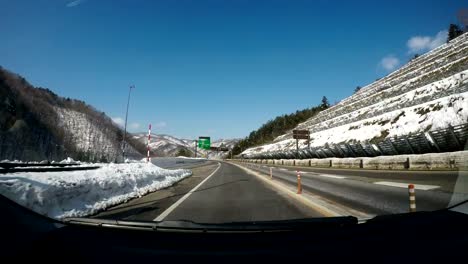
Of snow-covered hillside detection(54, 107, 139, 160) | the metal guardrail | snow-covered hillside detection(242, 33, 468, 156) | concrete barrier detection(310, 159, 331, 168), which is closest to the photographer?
snow-covered hillside detection(54, 107, 139, 160)

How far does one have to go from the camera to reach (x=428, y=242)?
2.31 meters

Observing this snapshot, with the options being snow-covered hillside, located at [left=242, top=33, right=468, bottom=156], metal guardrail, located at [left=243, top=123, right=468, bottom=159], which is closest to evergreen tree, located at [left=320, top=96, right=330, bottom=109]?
snow-covered hillside, located at [left=242, top=33, right=468, bottom=156]

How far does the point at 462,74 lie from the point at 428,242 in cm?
5741

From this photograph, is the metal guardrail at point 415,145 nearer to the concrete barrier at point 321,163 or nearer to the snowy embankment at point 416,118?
the concrete barrier at point 321,163

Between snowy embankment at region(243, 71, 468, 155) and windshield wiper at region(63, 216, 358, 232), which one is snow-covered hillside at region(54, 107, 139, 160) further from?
snowy embankment at region(243, 71, 468, 155)

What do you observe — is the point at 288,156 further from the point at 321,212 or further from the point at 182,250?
the point at 182,250

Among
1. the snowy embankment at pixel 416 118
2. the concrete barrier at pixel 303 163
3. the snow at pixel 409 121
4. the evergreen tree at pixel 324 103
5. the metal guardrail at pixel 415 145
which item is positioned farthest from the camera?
the evergreen tree at pixel 324 103

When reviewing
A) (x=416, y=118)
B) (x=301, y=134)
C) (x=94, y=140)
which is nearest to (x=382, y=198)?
(x=94, y=140)

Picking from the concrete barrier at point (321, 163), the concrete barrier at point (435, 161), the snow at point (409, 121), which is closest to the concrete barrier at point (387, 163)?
the concrete barrier at point (435, 161)

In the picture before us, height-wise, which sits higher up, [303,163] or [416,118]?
[416,118]

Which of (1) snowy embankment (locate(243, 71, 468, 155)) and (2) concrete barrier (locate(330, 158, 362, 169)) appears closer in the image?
(2) concrete barrier (locate(330, 158, 362, 169))

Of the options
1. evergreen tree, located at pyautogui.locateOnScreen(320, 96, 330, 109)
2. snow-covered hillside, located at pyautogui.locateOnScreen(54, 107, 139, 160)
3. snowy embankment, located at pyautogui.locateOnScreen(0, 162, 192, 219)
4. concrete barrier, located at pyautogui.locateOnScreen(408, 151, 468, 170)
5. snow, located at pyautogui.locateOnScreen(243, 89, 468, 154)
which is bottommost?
snowy embankment, located at pyautogui.locateOnScreen(0, 162, 192, 219)

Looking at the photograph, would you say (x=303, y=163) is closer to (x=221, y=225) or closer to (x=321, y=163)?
(x=321, y=163)

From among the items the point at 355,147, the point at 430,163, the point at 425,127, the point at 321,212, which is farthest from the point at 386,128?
the point at 321,212
